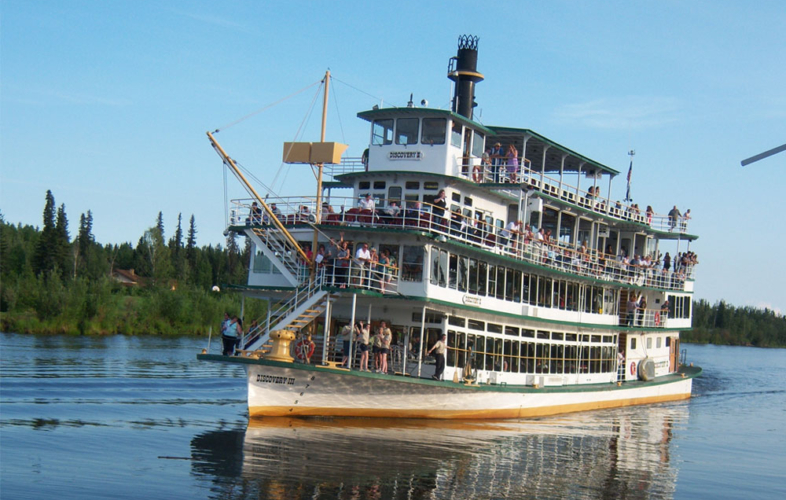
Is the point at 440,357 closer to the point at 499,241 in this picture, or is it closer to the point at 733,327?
the point at 499,241

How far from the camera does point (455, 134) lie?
2692 cm

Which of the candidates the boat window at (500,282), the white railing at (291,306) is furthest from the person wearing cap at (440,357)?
the boat window at (500,282)

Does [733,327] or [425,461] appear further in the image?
[733,327]

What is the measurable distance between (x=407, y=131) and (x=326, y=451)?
38.3 ft

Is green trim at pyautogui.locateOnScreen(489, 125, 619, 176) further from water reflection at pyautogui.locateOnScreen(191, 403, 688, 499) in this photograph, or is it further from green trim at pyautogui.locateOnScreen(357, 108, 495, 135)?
water reflection at pyautogui.locateOnScreen(191, 403, 688, 499)

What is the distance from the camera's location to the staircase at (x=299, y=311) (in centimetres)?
2300

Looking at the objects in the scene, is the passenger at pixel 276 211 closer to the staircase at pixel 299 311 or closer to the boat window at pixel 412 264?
the staircase at pixel 299 311

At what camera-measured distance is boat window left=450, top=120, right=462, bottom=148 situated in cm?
2673

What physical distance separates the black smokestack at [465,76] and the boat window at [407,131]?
4.99 m

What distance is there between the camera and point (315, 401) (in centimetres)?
2228

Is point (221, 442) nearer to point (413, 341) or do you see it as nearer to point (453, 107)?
point (413, 341)

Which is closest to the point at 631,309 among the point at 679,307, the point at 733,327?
the point at 679,307

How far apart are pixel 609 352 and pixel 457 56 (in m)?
12.9

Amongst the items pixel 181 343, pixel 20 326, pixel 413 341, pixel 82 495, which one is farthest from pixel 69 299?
pixel 82 495
